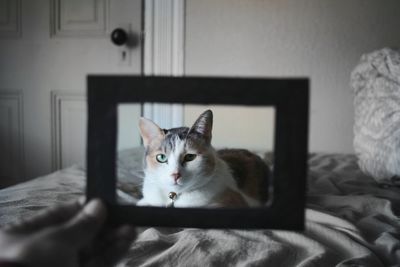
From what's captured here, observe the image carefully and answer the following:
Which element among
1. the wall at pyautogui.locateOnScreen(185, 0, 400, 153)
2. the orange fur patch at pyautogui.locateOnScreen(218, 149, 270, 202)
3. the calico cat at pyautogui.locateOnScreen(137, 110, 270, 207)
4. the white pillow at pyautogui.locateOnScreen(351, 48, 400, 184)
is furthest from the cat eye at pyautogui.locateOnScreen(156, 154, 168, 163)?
the wall at pyautogui.locateOnScreen(185, 0, 400, 153)

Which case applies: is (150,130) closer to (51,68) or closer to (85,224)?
(85,224)

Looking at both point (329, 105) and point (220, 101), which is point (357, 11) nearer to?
point (329, 105)

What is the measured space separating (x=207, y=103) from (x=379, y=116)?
0.69m

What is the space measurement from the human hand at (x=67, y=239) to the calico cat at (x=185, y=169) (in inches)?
6.1

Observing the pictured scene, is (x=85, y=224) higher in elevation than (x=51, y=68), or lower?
lower

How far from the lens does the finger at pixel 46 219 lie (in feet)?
1.11

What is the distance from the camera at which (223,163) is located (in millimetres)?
678

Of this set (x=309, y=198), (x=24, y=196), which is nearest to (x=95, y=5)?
(x=24, y=196)

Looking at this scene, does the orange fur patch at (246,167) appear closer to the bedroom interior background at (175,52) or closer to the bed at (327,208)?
the bed at (327,208)

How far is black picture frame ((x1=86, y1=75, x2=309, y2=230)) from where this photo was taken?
42 cm

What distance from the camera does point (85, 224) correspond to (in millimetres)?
357

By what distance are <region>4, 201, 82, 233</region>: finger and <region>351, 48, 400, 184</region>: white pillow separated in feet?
2.43

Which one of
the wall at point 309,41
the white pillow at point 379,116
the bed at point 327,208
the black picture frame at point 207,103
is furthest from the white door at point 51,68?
the black picture frame at point 207,103

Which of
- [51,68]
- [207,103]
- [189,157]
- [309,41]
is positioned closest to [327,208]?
[189,157]
